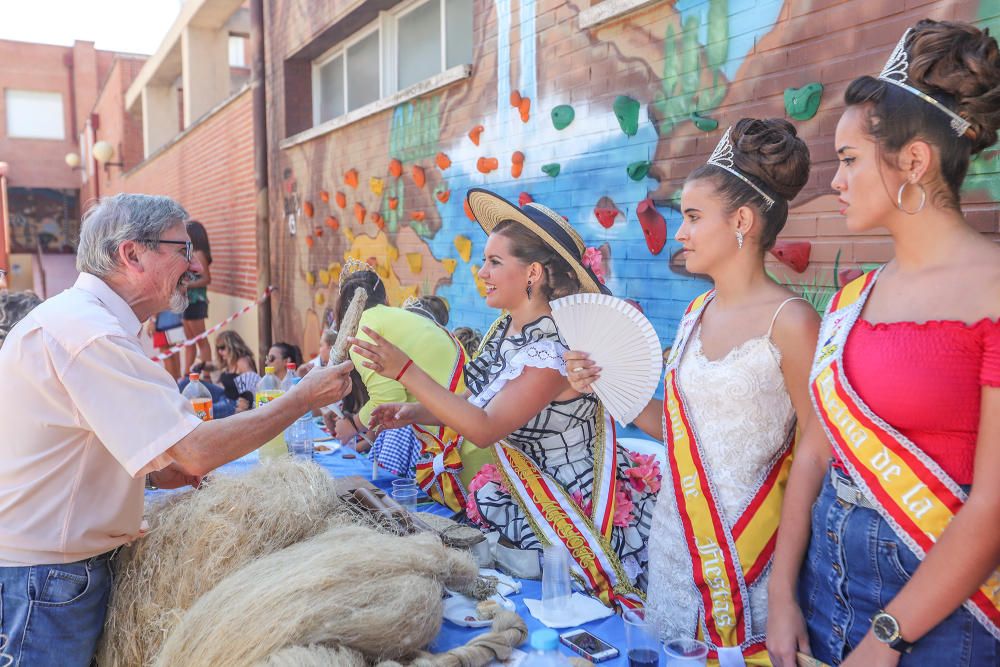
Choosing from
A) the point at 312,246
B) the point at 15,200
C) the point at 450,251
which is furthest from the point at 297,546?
the point at 15,200

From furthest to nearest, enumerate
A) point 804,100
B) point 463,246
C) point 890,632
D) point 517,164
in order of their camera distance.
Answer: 1. point 463,246
2. point 517,164
3. point 804,100
4. point 890,632

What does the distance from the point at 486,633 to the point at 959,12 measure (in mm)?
2714

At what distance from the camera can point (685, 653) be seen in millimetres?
1561

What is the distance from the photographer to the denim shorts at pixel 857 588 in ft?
4.84

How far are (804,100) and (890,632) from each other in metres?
2.39

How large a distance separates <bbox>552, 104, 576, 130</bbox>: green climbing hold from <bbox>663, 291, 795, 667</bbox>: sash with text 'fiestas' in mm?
3046

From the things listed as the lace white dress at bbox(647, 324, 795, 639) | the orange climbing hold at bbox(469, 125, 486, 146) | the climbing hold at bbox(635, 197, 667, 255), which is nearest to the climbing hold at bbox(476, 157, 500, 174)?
the orange climbing hold at bbox(469, 125, 486, 146)

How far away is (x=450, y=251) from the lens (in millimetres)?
6215

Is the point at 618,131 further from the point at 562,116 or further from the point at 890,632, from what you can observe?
the point at 890,632

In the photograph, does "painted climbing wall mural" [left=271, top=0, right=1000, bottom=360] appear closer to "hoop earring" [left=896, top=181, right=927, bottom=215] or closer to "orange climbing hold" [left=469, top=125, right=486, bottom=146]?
"orange climbing hold" [left=469, top=125, right=486, bottom=146]

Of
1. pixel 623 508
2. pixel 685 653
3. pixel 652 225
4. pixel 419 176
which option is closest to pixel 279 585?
pixel 685 653

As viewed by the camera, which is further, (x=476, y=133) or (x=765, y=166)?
(x=476, y=133)

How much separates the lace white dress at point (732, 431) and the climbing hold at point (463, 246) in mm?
3906

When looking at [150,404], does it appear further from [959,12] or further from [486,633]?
[959,12]
